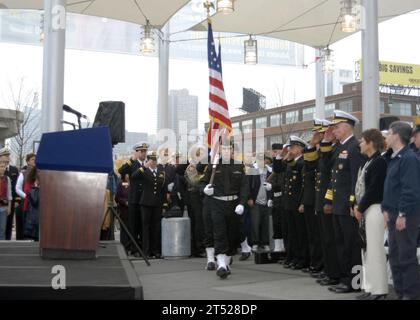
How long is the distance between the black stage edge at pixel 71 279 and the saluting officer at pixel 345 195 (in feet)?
8.70

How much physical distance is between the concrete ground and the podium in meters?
1.11

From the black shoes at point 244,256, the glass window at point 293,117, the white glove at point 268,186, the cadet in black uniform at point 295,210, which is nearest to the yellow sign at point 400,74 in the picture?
the glass window at point 293,117

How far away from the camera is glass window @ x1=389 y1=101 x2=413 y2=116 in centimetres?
7281

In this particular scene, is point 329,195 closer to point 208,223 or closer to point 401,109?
point 208,223

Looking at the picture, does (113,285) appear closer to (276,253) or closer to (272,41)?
(276,253)

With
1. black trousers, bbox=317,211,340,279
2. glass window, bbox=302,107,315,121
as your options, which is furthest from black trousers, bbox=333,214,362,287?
glass window, bbox=302,107,315,121

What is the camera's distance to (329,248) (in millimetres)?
7414

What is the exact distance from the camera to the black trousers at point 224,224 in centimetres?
841

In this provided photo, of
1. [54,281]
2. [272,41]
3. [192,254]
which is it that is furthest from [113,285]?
[272,41]

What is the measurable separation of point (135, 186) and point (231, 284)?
4.22m

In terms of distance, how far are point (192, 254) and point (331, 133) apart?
486 cm

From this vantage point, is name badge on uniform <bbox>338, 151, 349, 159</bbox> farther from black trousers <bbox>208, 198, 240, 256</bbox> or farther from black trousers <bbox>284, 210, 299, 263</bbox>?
black trousers <bbox>284, 210, 299, 263</bbox>

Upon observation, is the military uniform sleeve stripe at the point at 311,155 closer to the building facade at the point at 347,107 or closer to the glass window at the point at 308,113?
the building facade at the point at 347,107

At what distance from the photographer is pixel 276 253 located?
10.2 metres
